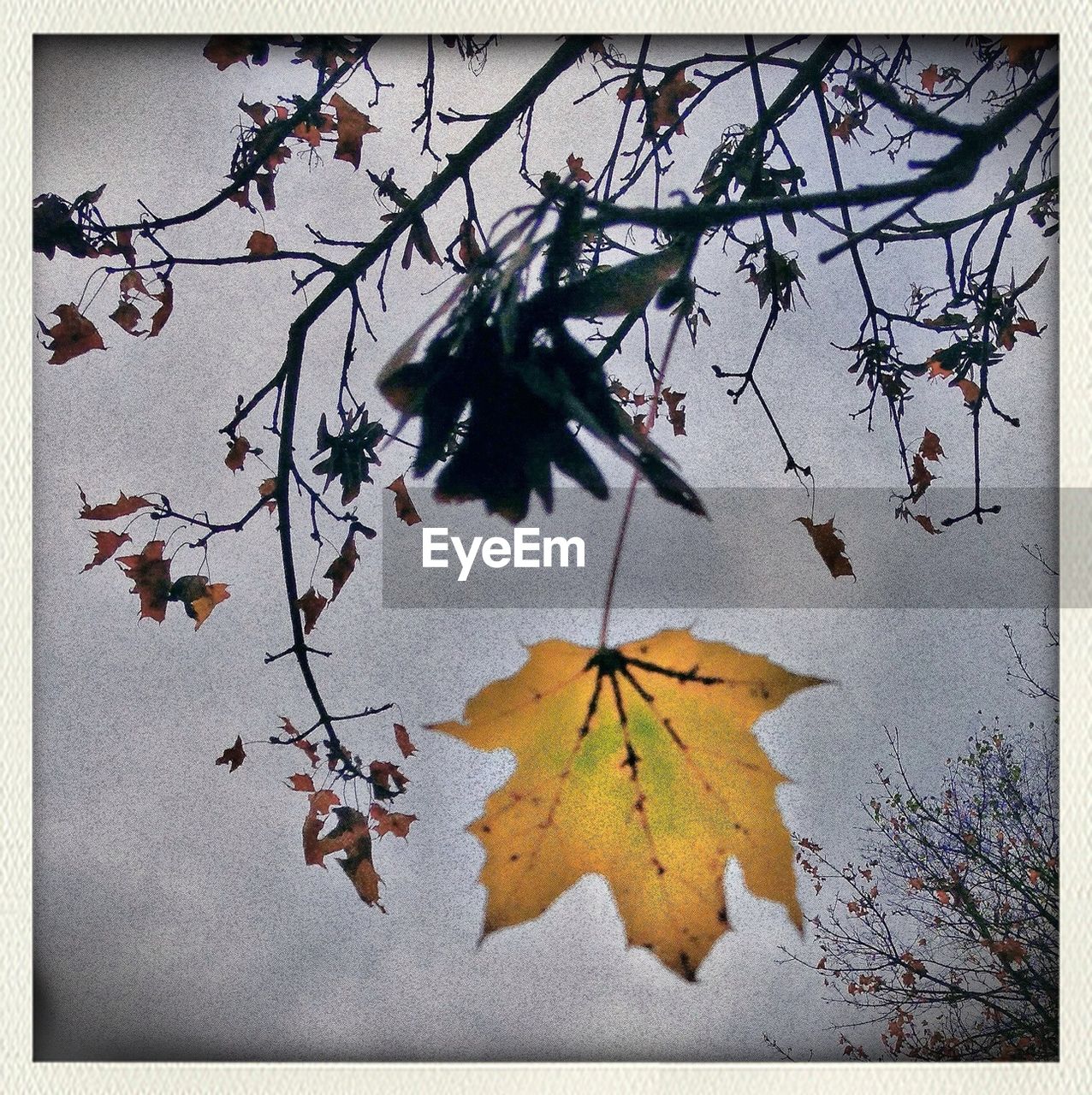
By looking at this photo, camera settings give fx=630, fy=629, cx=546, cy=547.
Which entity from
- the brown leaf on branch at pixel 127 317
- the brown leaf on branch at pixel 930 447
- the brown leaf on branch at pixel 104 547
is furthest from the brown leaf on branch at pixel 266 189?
the brown leaf on branch at pixel 930 447

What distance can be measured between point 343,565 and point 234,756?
Result: 1.15 ft

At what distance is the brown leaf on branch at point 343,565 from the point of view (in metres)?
1.00

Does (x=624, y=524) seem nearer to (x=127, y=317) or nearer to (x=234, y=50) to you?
(x=127, y=317)

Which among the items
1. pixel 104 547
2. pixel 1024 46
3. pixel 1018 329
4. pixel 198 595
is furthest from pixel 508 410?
pixel 1024 46

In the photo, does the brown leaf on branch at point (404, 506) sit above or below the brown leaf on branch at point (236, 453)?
below

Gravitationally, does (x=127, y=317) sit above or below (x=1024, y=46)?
below

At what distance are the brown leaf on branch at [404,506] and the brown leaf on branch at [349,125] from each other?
0.54 m

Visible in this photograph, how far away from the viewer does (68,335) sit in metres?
1.00

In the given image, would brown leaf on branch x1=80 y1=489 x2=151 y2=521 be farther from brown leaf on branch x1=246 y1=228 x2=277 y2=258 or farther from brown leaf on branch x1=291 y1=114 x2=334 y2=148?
brown leaf on branch x1=291 y1=114 x2=334 y2=148

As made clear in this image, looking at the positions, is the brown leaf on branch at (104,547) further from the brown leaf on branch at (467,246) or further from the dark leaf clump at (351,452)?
the brown leaf on branch at (467,246)

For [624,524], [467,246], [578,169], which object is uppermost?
[578,169]

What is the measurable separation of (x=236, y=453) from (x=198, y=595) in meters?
0.23

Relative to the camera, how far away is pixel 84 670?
0.99 metres

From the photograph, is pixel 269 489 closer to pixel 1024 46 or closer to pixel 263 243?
pixel 263 243
